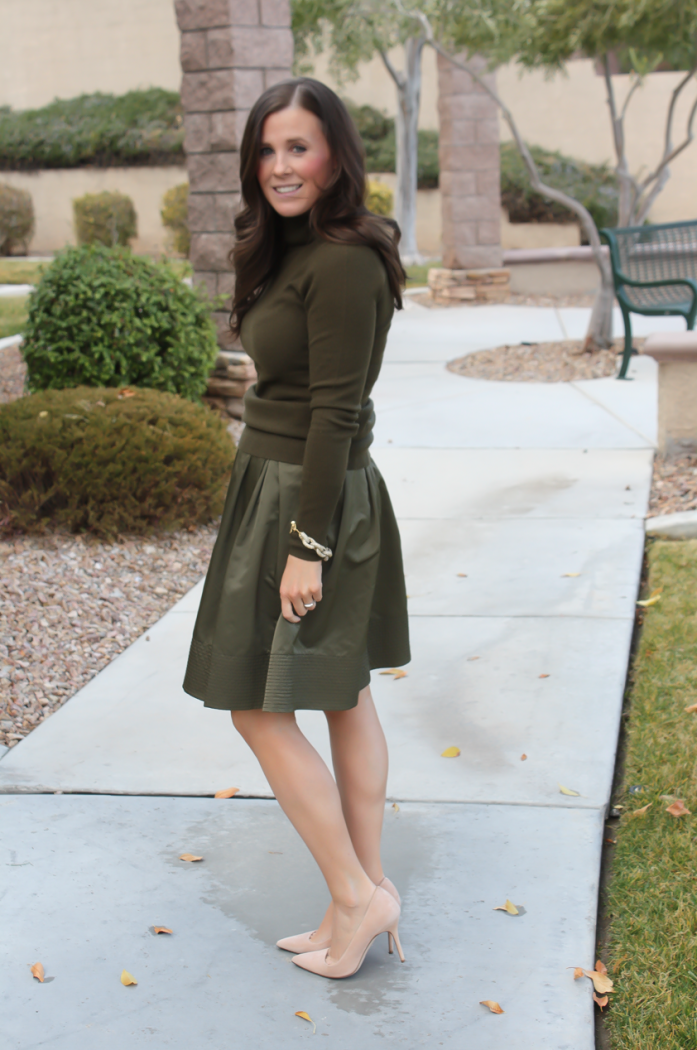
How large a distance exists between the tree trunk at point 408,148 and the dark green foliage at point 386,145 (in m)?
2.90

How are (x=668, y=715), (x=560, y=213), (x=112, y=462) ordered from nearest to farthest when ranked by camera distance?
(x=668, y=715), (x=112, y=462), (x=560, y=213)

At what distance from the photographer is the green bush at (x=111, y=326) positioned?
6.71 metres

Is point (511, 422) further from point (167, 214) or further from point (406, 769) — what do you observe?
point (167, 214)

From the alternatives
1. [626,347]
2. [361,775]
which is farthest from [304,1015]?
[626,347]

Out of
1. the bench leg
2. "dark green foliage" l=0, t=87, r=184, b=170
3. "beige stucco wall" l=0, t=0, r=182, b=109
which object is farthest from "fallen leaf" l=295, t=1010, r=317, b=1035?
"beige stucco wall" l=0, t=0, r=182, b=109

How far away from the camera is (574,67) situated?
74.6 ft

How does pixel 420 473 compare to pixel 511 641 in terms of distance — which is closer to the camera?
pixel 511 641

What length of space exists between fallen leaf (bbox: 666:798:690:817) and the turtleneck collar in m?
1.88

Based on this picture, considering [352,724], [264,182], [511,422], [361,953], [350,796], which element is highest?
[264,182]

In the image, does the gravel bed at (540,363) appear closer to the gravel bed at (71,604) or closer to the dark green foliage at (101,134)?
the gravel bed at (71,604)

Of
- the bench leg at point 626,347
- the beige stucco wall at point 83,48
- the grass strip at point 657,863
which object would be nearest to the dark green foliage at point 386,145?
the beige stucco wall at point 83,48

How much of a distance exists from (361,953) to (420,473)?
4.58 m

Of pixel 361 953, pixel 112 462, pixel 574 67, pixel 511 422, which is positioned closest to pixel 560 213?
pixel 574 67

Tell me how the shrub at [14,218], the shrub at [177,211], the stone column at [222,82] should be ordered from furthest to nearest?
the shrub at [14,218]
the shrub at [177,211]
the stone column at [222,82]
